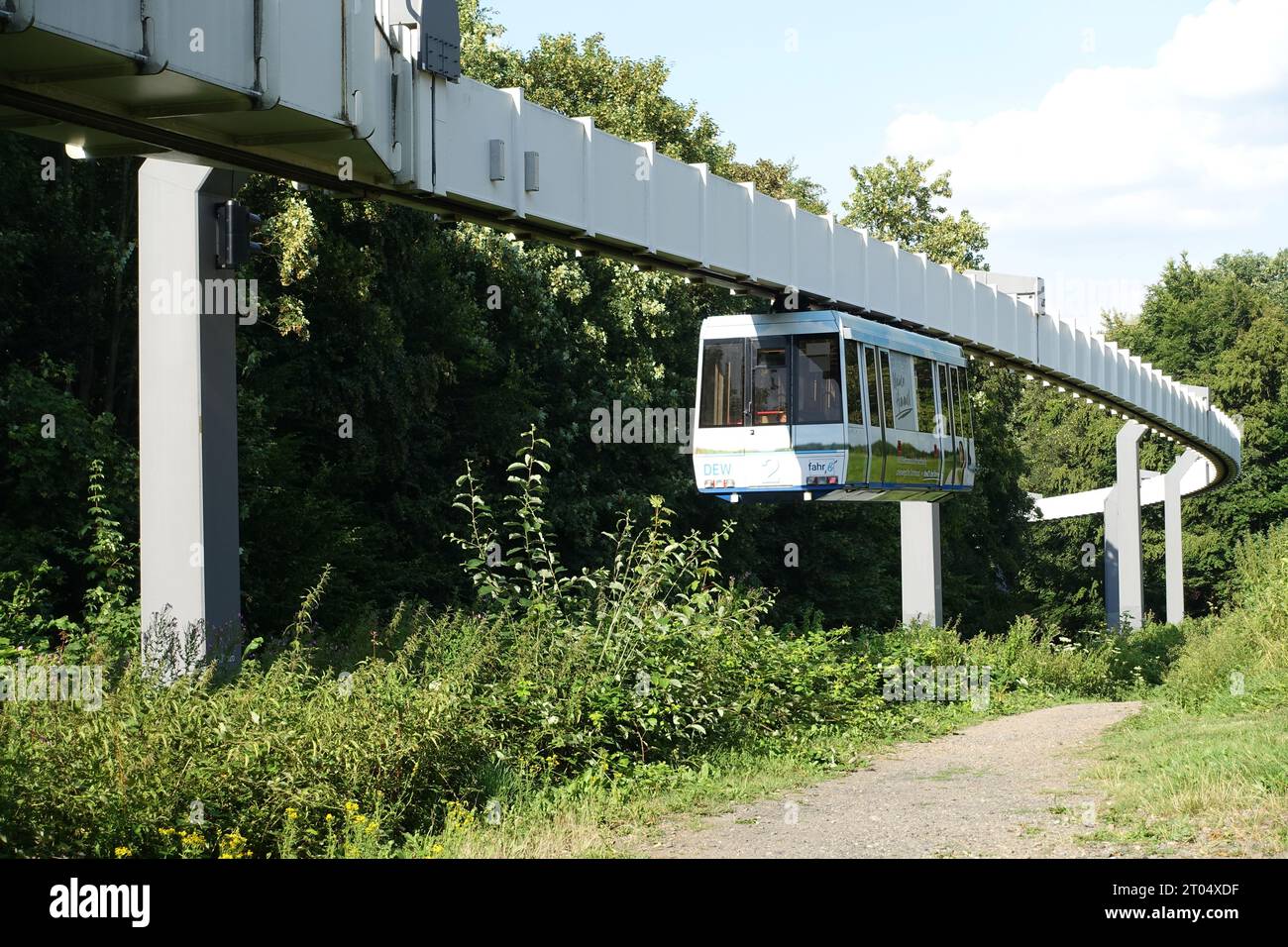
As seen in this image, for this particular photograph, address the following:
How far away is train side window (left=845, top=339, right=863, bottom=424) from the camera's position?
18.8 metres

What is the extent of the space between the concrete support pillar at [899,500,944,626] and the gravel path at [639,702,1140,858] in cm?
1258

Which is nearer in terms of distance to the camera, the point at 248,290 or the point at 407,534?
the point at 248,290

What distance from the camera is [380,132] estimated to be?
456 inches

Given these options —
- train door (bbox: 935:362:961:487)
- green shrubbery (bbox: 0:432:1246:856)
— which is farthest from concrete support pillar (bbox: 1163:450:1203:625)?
green shrubbery (bbox: 0:432:1246:856)

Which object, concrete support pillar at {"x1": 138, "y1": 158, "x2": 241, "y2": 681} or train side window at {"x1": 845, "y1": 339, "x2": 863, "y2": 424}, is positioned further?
train side window at {"x1": 845, "y1": 339, "x2": 863, "y2": 424}

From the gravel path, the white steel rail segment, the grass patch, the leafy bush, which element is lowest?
the gravel path

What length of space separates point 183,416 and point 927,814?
6.54 metres

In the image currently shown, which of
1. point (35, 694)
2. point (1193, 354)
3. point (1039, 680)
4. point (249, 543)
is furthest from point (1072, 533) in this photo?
point (35, 694)

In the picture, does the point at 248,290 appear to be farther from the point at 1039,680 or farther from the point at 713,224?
the point at 1039,680

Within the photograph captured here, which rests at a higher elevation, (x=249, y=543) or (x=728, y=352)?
(x=728, y=352)

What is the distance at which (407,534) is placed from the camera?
28156 mm

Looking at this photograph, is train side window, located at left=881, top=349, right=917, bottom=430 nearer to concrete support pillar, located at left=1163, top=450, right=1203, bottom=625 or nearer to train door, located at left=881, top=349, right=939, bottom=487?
train door, located at left=881, top=349, right=939, bottom=487

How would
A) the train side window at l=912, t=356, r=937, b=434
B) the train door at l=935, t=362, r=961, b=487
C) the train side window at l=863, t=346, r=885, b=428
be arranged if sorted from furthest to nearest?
the train door at l=935, t=362, r=961, b=487, the train side window at l=912, t=356, r=937, b=434, the train side window at l=863, t=346, r=885, b=428

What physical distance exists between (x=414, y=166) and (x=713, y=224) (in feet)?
19.1
